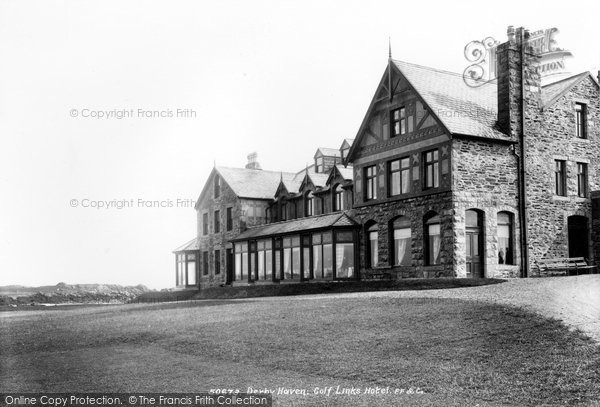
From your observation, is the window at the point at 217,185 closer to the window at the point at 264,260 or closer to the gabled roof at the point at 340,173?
the window at the point at 264,260

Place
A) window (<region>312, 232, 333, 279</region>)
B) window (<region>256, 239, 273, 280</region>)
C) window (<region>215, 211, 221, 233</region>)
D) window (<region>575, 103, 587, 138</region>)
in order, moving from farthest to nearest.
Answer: window (<region>215, 211, 221, 233</region>) → window (<region>256, 239, 273, 280</region>) → window (<region>312, 232, 333, 279</region>) → window (<region>575, 103, 587, 138</region>)

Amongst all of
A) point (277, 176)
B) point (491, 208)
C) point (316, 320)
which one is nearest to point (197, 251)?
point (277, 176)

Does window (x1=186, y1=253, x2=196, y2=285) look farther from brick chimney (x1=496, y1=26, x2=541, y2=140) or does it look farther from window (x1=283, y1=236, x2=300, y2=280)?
brick chimney (x1=496, y1=26, x2=541, y2=140)

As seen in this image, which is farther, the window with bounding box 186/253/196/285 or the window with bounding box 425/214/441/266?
the window with bounding box 186/253/196/285

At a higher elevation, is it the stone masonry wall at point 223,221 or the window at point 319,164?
the window at point 319,164

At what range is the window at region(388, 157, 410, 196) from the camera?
30.3 m

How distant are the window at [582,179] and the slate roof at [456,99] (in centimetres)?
→ 476

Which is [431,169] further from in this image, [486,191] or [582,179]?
[582,179]

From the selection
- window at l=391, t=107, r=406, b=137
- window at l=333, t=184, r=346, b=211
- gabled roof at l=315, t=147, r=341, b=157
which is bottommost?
window at l=333, t=184, r=346, b=211

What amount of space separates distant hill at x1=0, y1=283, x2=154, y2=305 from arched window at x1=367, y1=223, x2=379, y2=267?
25.9 m

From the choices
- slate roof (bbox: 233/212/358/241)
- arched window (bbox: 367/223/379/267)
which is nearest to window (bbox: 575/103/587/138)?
arched window (bbox: 367/223/379/267)

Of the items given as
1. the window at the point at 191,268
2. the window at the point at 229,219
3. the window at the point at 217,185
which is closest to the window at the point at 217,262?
the window at the point at 229,219

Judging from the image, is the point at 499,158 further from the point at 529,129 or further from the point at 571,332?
the point at 571,332

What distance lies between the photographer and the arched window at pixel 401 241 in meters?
29.8
